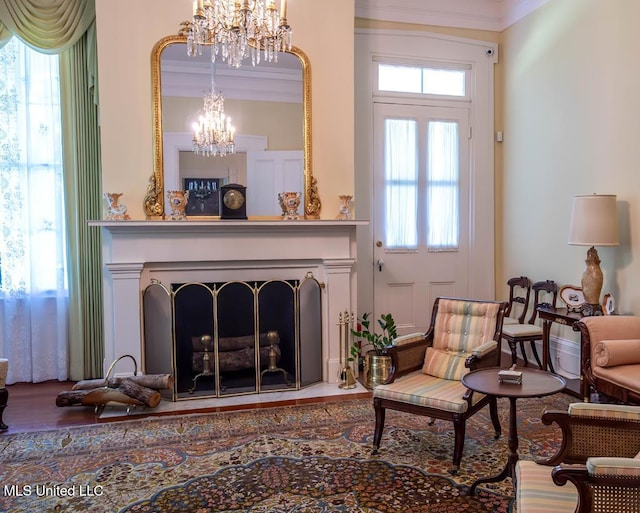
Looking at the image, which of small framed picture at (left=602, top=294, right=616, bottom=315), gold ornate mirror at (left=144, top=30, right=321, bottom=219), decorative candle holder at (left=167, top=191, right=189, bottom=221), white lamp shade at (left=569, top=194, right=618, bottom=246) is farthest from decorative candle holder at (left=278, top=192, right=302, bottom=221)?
small framed picture at (left=602, top=294, right=616, bottom=315)

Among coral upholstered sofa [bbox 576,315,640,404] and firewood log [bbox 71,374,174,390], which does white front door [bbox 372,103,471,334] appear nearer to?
coral upholstered sofa [bbox 576,315,640,404]

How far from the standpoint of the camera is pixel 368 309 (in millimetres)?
4977

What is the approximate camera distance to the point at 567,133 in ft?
14.4

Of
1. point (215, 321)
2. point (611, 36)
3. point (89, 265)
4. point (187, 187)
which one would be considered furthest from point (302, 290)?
point (611, 36)

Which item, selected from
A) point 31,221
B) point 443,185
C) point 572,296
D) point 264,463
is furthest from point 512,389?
point 31,221

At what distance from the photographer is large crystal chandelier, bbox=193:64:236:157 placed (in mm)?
3979

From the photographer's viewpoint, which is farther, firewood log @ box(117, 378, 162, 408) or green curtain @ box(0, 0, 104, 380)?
green curtain @ box(0, 0, 104, 380)

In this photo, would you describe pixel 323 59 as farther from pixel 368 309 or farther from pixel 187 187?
pixel 368 309

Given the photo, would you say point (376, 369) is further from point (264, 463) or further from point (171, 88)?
point (171, 88)

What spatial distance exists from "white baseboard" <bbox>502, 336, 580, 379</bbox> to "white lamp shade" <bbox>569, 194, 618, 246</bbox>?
41.4 inches

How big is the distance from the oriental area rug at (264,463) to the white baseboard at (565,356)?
0.74m

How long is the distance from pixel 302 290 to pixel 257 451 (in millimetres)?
1564

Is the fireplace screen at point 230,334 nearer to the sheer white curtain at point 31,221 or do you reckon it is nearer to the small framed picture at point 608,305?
the sheer white curtain at point 31,221

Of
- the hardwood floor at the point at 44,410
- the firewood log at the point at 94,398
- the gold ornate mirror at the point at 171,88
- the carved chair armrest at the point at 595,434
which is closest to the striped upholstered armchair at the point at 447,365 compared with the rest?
the carved chair armrest at the point at 595,434
